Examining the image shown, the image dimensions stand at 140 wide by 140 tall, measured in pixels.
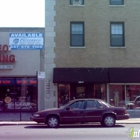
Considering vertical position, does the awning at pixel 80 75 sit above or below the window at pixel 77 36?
below

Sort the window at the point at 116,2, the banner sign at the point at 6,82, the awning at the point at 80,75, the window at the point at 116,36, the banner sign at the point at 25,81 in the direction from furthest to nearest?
the banner sign at the point at 25,81 < the banner sign at the point at 6,82 < the window at the point at 116,2 < the window at the point at 116,36 < the awning at the point at 80,75

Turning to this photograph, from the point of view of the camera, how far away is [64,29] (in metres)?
23.1

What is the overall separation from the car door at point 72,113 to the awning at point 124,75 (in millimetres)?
5875

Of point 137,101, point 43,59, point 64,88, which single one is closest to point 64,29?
point 43,59

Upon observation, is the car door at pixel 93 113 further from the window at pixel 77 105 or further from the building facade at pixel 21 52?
the building facade at pixel 21 52

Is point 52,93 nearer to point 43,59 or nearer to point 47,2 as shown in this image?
point 43,59

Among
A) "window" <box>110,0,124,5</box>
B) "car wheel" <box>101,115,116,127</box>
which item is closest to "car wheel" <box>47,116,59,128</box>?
"car wheel" <box>101,115,116,127</box>

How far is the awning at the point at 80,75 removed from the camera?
72.1ft

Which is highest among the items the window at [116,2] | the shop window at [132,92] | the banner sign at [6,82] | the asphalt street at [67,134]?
the window at [116,2]

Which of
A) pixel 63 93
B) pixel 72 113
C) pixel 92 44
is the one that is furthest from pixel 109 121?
pixel 92 44

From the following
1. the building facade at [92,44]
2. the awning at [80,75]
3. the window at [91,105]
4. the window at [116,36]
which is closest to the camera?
the window at [91,105]

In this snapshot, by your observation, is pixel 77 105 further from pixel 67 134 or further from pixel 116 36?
pixel 116 36

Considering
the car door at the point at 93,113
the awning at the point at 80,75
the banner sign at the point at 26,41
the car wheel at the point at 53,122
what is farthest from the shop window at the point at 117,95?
the car wheel at the point at 53,122

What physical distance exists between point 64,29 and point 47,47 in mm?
1722
